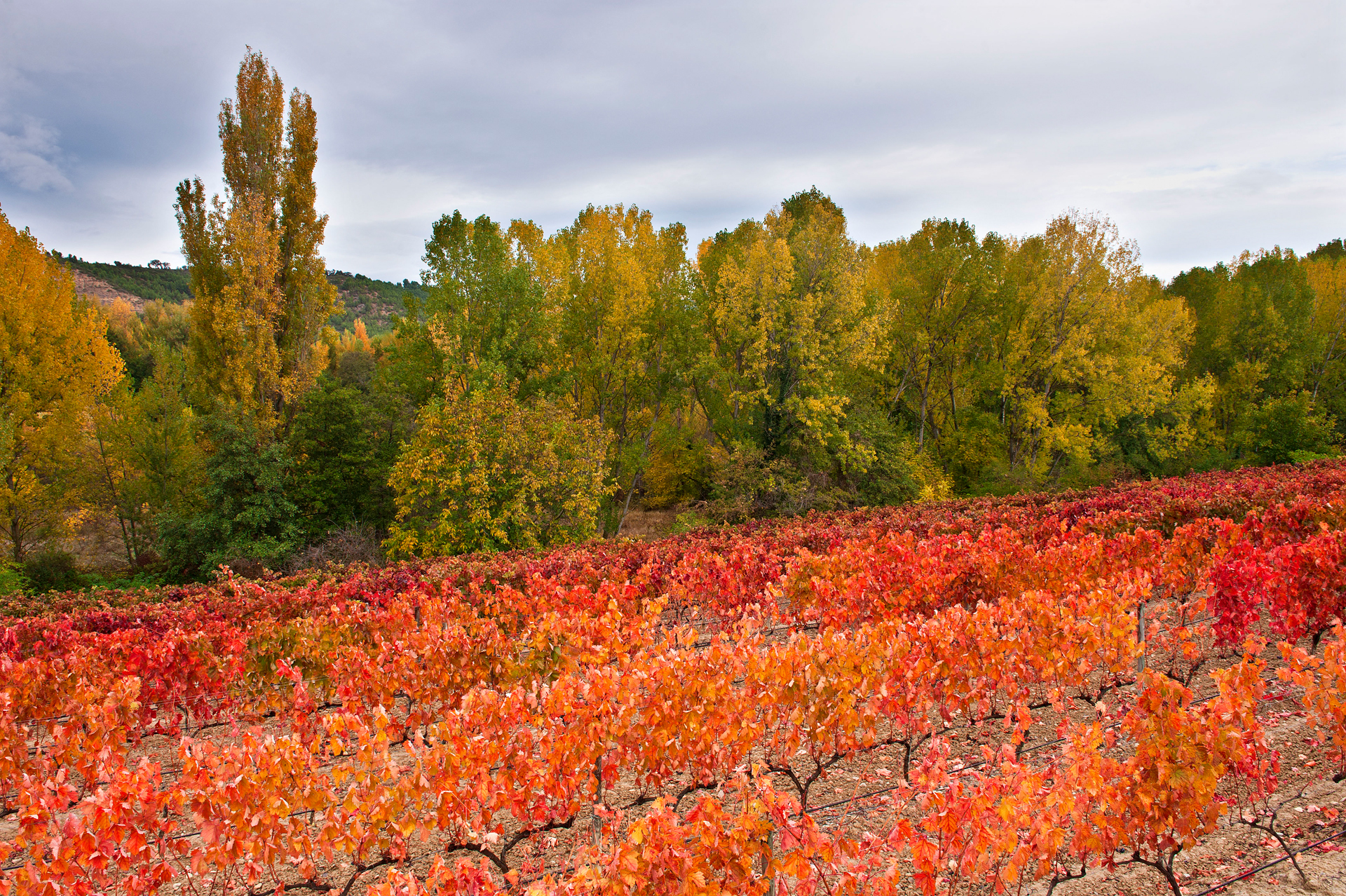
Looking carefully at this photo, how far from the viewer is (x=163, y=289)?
331 feet

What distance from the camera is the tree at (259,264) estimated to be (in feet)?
71.0

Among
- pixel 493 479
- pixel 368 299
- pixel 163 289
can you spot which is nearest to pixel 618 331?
pixel 493 479

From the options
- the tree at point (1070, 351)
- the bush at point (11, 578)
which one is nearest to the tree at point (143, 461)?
the bush at point (11, 578)

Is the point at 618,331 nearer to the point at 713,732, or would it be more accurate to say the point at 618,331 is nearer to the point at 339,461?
the point at 339,461

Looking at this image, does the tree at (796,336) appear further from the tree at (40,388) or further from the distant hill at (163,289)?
the distant hill at (163,289)

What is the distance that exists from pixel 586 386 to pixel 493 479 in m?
11.2

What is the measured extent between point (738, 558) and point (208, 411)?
22.0 m

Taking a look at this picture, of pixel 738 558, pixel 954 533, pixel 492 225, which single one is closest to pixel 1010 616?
pixel 738 558

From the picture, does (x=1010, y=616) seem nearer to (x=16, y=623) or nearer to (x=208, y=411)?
(x=16, y=623)

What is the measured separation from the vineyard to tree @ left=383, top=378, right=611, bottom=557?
8333 mm

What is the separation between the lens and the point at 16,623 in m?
8.63

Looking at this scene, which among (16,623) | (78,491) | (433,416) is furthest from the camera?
(78,491)

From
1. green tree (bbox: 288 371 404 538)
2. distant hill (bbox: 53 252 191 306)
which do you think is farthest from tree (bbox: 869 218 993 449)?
distant hill (bbox: 53 252 191 306)

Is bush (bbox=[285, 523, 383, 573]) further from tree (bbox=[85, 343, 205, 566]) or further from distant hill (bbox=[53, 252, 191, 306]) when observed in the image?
distant hill (bbox=[53, 252, 191, 306])
